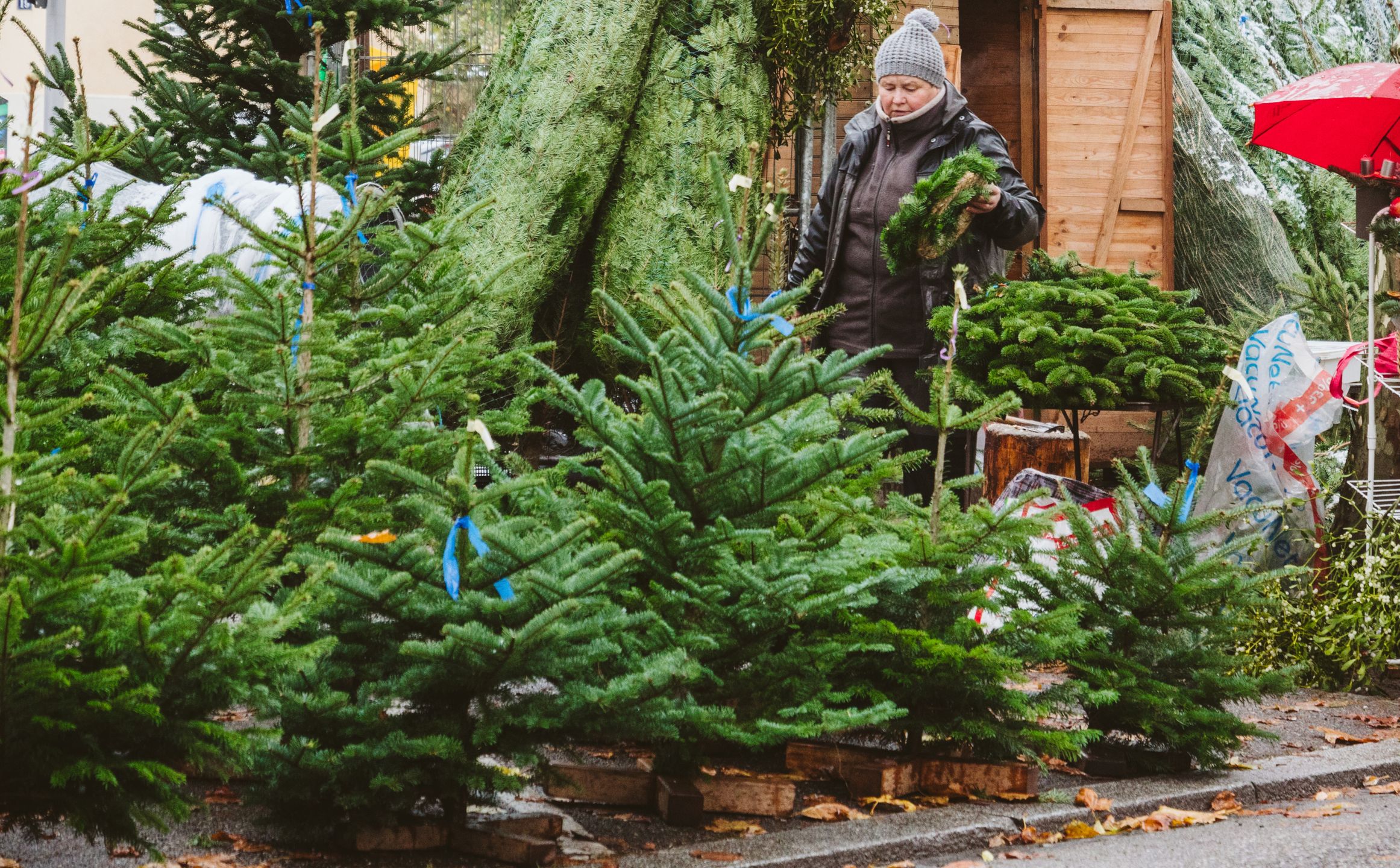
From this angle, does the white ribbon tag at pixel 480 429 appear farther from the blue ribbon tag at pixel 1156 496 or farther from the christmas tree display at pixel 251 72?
the christmas tree display at pixel 251 72

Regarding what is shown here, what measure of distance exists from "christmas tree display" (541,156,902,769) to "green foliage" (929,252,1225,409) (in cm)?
246

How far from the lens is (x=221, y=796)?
3.32m

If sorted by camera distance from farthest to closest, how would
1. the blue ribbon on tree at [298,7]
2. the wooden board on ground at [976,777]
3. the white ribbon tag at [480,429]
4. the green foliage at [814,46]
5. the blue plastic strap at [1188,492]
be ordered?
the blue ribbon on tree at [298,7] → the green foliage at [814,46] → the blue plastic strap at [1188,492] → the wooden board on ground at [976,777] → the white ribbon tag at [480,429]

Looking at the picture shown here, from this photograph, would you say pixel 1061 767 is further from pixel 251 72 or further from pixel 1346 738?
pixel 251 72

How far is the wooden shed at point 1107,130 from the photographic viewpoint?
35.1 ft

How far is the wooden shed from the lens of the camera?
10688 mm

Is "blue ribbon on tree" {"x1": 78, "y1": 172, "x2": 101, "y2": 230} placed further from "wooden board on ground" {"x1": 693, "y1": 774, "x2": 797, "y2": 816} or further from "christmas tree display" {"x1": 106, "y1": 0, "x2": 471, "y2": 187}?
"wooden board on ground" {"x1": 693, "y1": 774, "x2": 797, "y2": 816}

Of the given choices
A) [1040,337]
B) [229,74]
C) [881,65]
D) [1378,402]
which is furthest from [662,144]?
[1378,402]

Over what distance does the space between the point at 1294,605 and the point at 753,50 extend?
3.79 meters

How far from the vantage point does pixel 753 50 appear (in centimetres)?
706

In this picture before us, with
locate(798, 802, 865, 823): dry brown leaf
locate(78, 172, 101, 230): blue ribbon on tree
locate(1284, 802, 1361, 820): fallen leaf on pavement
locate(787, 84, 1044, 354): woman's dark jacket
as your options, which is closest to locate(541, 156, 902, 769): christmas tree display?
locate(798, 802, 865, 823): dry brown leaf

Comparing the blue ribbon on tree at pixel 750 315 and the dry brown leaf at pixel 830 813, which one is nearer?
the blue ribbon on tree at pixel 750 315

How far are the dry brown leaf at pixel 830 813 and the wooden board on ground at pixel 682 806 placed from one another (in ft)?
0.96

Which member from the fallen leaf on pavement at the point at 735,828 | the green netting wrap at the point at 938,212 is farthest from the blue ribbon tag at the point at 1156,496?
the green netting wrap at the point at 938,212
